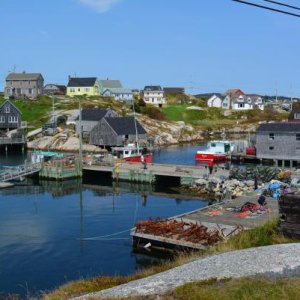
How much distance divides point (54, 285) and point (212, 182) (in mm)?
26889

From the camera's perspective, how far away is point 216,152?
247 feet

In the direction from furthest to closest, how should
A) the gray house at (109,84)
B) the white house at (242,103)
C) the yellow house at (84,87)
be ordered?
the white house at (242,103)
the gray house at (109,84)
the yellow house at (84,87)

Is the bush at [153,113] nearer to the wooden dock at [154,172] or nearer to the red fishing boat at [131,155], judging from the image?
the red fishing boat at [131,155]

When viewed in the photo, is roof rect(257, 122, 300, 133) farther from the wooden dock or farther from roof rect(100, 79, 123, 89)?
roof rect(100, 79, 123, 89)

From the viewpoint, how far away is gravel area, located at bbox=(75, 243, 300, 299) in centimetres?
1373

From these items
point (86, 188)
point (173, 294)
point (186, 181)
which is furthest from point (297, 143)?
point (173, 294)

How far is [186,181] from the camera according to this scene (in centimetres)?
5150

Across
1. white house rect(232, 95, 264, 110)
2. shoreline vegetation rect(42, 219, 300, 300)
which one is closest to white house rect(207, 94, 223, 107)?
white house rect(232, 95, 264, 110)

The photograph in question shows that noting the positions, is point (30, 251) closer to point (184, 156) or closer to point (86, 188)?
point (86, 188)

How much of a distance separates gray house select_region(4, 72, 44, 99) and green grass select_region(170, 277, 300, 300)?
13126cm

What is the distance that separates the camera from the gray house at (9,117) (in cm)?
9950

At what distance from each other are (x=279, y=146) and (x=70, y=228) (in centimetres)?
3897

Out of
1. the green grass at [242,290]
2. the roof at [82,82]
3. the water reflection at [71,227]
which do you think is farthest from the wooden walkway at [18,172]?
the roof at [82,82]

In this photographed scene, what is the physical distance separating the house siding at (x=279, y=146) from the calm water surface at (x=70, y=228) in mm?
21743
